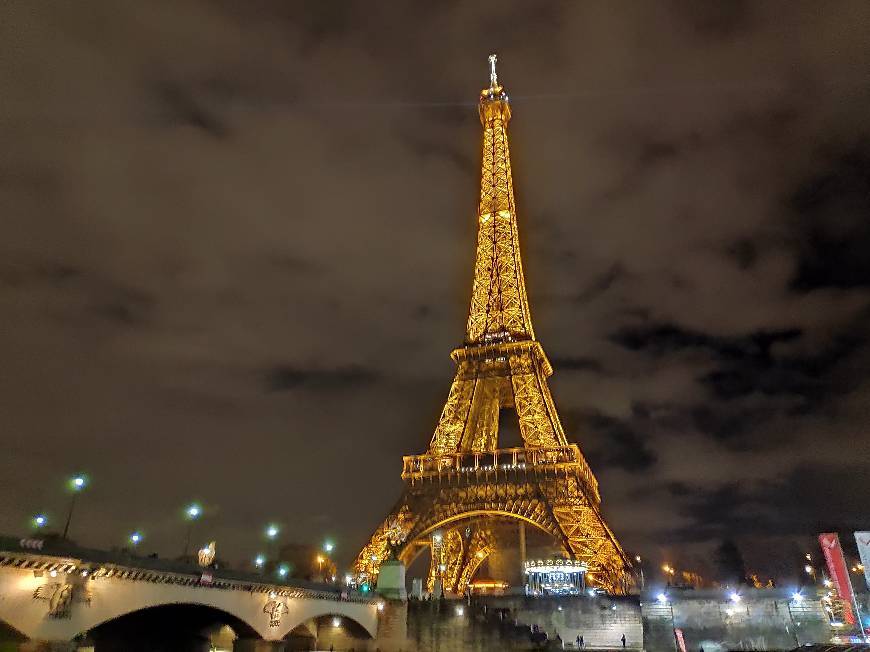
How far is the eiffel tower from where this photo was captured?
48.4 meters

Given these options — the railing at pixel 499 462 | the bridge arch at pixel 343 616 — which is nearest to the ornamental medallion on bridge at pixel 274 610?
the bridge arch at pixel 343 616

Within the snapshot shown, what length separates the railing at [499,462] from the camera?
166 feet

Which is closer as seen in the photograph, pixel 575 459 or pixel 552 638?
pixel 552 638

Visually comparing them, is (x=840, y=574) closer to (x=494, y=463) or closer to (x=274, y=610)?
(x=494, y=463)

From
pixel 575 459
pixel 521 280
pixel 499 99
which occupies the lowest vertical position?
pixel 575 459

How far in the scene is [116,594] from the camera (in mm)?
23531

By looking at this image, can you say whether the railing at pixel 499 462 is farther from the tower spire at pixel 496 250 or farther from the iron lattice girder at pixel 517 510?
the tower spire at pixel 496 250

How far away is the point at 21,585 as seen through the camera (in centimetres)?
2009

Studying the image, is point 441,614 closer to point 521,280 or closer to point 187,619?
point 187,619

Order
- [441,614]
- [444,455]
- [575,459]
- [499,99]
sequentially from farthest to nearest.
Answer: [499,99] < [444,455] < [575,459] < [441,614]

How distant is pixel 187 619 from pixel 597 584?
28.4 meters

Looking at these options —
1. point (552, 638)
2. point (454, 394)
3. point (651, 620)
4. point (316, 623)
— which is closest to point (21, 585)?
point (316, 623)

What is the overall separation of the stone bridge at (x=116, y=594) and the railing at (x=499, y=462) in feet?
61.1

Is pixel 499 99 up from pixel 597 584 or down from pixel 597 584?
up
